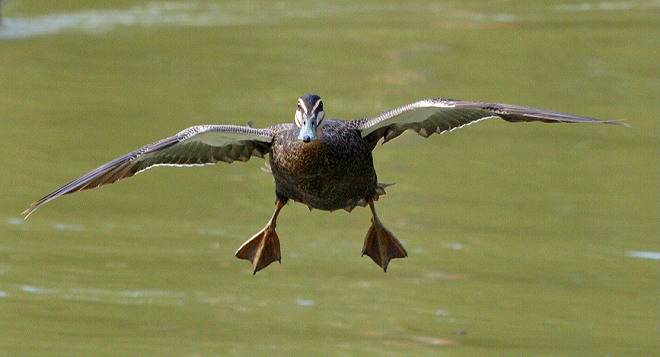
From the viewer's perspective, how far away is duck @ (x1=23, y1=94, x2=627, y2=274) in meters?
7.40

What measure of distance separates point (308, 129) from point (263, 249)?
1.92 m

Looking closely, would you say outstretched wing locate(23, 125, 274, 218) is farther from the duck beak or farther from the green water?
the green water

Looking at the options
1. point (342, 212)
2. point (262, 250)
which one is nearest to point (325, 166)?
point (262, 250)

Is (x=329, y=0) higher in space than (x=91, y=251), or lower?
higher

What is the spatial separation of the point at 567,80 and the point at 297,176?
32.9 feet

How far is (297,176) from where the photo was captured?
7.74m

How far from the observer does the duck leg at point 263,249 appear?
29.3 feet

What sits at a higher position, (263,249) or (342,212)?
(342,212)

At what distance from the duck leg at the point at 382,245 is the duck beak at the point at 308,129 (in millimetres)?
1806

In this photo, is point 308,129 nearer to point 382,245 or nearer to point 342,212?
point 382,245

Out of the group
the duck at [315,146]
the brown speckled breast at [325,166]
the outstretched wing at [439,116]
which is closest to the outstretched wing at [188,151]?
the duck at [315,146]

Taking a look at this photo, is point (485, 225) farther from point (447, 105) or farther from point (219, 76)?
point (219, 76)

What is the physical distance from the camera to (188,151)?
8461 mm

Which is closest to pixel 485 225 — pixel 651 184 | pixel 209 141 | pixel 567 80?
pixel 651 184
